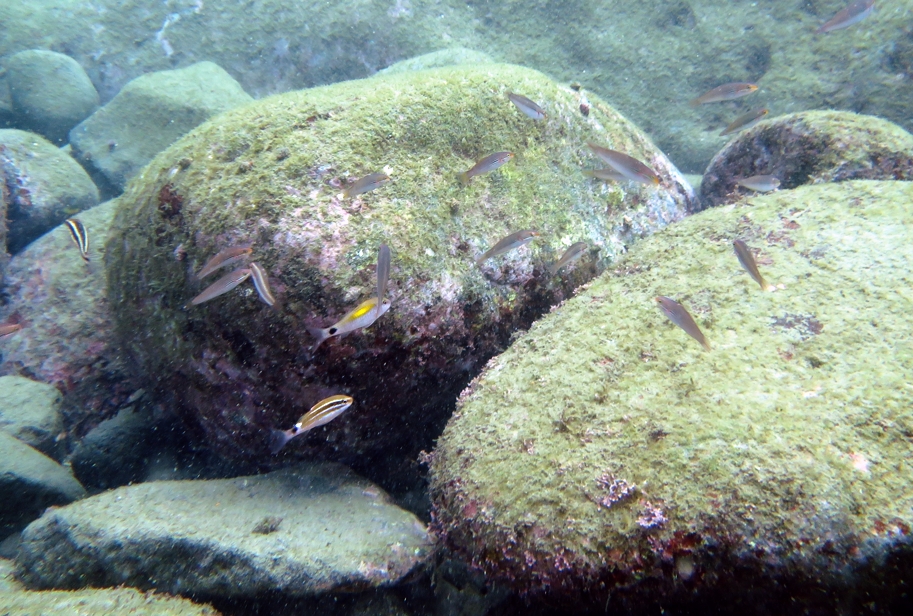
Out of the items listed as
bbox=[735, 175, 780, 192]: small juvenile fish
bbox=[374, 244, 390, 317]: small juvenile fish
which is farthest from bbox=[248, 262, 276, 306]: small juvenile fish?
bbox=[735, 175, 780, 192]: small juvenile fish

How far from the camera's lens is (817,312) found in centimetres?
275

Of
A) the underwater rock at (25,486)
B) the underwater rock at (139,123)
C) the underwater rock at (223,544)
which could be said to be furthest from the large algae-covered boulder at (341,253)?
the underwater rock at (139,123)

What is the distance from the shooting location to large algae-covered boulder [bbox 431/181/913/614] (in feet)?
6.41

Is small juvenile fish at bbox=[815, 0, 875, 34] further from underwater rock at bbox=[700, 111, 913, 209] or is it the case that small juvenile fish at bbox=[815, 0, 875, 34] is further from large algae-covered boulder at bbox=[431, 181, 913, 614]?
large algae-covered boulder at bbox=[431, 181, 913, 614]

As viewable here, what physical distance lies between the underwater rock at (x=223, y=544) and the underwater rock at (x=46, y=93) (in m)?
10.9

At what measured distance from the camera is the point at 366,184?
320 centimetres

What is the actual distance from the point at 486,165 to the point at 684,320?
1976 millimetres

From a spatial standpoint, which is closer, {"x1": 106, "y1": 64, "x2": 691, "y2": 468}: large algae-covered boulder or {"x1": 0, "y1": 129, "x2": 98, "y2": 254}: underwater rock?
{"x1": 106, "y1": 64, "x2": 691, "y2": 468}: large algae-covered boulder

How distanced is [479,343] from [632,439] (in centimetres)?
146

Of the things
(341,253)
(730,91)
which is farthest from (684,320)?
(730,91)

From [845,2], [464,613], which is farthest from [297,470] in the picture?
[845,2]

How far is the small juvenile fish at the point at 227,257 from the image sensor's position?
3010 mm

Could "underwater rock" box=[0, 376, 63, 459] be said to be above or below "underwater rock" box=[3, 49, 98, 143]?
below

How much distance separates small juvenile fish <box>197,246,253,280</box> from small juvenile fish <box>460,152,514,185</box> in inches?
71.1
